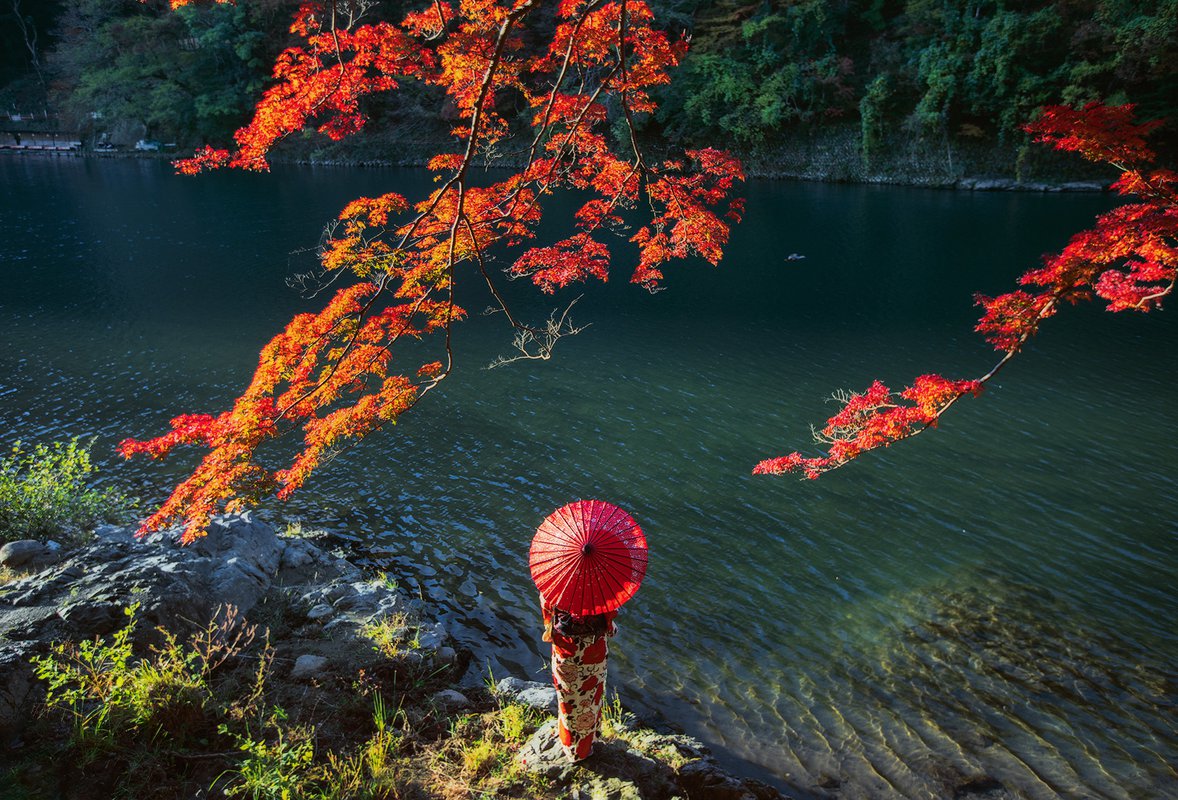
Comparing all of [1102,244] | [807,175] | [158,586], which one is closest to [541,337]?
[158,586]

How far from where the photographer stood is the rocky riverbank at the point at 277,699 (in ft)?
11.5

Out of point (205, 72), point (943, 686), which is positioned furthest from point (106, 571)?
point (205, 72)

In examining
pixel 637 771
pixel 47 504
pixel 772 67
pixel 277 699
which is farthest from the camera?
pixel 772 67

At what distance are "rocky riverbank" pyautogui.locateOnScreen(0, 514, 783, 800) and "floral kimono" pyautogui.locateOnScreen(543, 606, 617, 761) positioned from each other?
13.3 inches

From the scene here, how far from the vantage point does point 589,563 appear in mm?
3328

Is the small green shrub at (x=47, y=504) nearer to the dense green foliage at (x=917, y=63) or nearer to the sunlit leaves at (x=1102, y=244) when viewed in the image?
the sunlit leaves at (x=1102, y=244)

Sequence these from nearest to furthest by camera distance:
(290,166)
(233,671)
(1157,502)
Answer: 1. (233,671)
2. (1157,502)
3. (290,166)

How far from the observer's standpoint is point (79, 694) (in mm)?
3633

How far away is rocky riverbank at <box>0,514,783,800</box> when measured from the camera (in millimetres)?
3516

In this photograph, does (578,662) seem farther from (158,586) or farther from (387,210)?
(387,210)

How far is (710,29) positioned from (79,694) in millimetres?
36039

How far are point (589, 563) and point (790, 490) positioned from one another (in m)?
5.99

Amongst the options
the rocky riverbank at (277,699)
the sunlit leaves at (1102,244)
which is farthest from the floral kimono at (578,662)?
the sunlit leaves at (1102,244)

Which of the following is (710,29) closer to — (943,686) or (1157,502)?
(1157,502)
